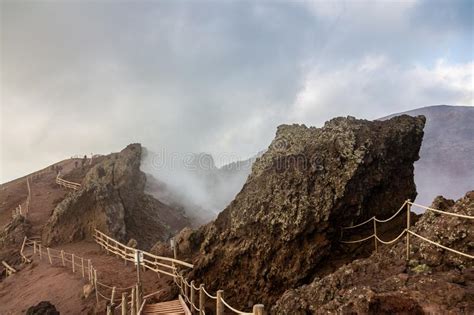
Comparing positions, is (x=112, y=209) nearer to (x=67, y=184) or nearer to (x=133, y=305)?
(x=67, y=184)

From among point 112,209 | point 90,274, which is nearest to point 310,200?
point 90,274

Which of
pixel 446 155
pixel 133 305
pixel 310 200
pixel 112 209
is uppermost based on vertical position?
pixel 446 155

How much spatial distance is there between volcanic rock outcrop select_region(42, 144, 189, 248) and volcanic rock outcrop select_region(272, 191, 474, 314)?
920 inches

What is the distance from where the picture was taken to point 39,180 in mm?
45750

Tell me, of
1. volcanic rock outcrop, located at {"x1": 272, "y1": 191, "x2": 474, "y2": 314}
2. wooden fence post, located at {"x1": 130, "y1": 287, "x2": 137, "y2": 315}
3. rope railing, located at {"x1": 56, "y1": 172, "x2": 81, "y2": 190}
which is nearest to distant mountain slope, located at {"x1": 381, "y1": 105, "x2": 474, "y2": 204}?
rope railing, located at {"x1": 56, "y1": 172, "x2": 81, "y2": 190}

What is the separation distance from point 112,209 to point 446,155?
1728 inches

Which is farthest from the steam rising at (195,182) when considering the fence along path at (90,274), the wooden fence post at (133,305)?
the wooden fence post at (133,305)

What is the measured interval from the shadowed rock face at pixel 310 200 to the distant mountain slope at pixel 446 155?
1315 inches

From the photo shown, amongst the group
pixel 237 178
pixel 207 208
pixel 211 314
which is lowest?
pixel 211 314

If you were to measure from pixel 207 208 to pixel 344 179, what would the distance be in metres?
44.7

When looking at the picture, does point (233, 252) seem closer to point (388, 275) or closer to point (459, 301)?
point (388, 275)

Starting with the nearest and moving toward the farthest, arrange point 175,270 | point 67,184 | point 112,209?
point 175,270, point 112,209, point 67,184

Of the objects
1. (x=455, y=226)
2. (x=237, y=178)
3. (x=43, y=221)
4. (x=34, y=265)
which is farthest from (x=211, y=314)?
(x=237, y=178)

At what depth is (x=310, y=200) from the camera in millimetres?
12023
